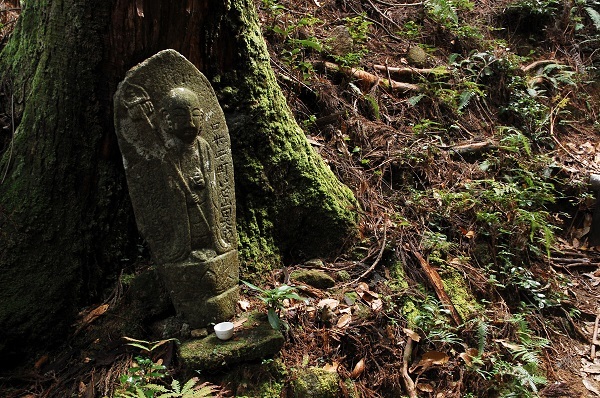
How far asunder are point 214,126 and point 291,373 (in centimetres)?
157

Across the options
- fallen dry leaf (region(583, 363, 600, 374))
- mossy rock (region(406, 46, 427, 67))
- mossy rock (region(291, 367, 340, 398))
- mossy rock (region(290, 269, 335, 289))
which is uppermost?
mossy rock (region(406, 46, 427, 67))

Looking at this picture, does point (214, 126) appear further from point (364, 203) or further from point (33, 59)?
point (364, 203)

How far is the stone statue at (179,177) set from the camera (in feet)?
9.86

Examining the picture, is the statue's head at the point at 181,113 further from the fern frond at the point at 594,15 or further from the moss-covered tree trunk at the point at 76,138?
the fern frond at the point at 594,15

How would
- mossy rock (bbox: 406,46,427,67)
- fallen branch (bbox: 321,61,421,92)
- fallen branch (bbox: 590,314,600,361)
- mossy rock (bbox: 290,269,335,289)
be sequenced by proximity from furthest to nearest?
mossy rock (bbox: 406,46,427,67), fallen branch (bbox: 321,61,421,92), fallen branch (bbox: 590,314,600,361), mossy rock (bbox: 290,269,335,289)

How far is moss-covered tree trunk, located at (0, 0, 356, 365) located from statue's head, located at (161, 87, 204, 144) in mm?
515

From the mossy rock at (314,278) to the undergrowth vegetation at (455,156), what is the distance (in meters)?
0.14

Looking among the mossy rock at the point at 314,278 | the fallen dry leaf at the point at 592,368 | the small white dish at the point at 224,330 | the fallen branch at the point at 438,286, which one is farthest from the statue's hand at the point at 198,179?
the fallen dry leaf at the point at 592,368

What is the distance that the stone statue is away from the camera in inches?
118

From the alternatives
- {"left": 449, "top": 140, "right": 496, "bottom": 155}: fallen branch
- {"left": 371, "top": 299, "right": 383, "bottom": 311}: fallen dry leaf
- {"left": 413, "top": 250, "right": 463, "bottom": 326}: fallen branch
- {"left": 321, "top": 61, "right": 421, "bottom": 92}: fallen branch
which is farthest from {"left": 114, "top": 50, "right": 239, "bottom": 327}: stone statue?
{"left": 449, "top": 140, "right": 496, "bottom": 155}: fallen branch

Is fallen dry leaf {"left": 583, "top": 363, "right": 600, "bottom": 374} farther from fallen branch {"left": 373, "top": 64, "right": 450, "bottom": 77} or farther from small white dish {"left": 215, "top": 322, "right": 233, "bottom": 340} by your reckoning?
fallen branch {"left": 373, "top": 64, "right": 450, "bottom": 77}

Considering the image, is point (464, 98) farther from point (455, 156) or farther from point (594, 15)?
point (594, 15)

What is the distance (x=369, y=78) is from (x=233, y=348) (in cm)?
385

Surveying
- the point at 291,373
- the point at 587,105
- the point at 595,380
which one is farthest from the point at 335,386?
the point at 587,105
